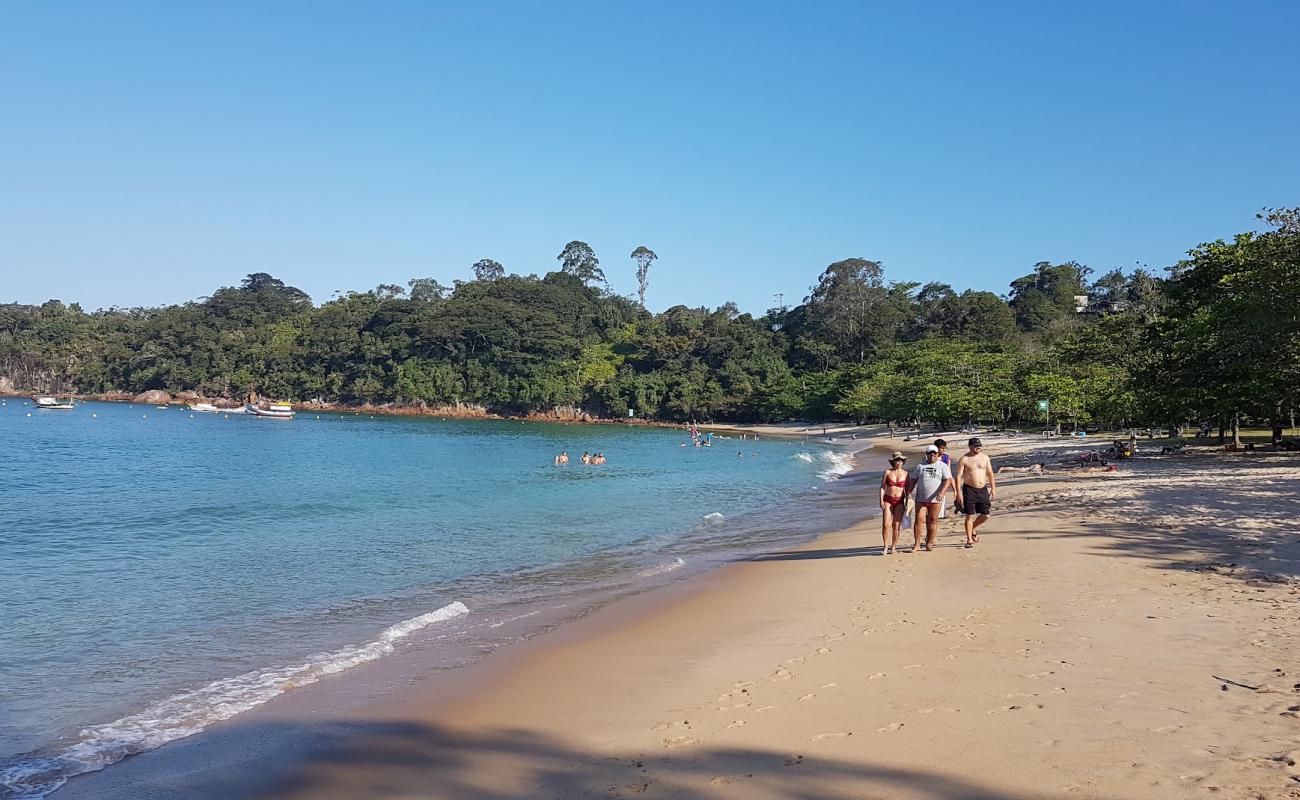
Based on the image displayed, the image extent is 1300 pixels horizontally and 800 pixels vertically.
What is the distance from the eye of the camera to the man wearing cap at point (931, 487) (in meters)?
12.5

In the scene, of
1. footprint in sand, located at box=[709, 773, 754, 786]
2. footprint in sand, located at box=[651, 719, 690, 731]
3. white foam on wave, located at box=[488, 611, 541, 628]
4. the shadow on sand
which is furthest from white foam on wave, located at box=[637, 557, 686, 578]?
footprint in sand, located at box=[709, 773, 754, 786]

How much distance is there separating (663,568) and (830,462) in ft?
102

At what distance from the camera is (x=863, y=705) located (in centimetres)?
607

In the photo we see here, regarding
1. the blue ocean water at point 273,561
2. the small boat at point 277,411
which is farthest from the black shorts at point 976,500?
the small boat at point 277,411

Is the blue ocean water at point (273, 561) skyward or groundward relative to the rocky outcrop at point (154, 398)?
groundward

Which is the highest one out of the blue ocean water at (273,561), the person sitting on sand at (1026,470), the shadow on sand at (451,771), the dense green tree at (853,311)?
the dense green tree at (853,311)

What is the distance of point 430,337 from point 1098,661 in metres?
111

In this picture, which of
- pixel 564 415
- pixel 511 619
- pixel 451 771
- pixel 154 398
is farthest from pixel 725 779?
pixel 154 398

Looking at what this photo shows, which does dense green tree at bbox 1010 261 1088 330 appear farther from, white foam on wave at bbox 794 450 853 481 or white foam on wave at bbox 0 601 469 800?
white foam on wave at bbox 0 601 469 800

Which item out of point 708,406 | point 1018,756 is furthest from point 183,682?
point 708,406

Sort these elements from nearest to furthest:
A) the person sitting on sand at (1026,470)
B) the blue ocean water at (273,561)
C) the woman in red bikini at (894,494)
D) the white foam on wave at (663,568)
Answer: the blue ocean water at (273,561)
the woman in red bikini at (894,494)
the white foam on wave at (663,568)
the person sitting on sand at (1026,470)

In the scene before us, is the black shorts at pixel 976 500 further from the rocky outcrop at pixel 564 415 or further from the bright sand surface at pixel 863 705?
the rocky outcrop at pixel 564 415

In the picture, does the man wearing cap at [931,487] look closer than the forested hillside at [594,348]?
Yes

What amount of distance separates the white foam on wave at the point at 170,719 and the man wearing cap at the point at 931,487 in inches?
307
